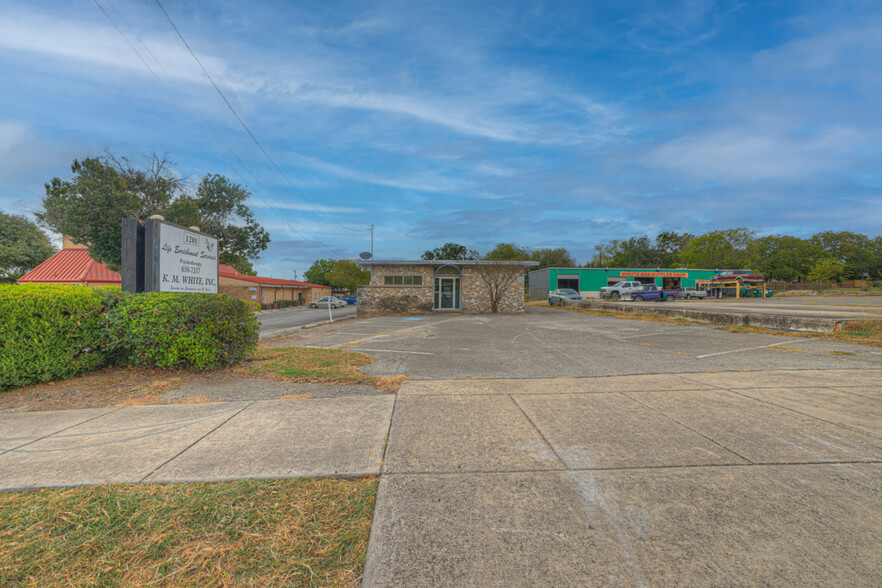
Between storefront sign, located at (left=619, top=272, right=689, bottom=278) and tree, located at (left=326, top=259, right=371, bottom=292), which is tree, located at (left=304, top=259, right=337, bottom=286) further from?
storefront sign, located at (left=619, top=272, right=689, bottom=278)

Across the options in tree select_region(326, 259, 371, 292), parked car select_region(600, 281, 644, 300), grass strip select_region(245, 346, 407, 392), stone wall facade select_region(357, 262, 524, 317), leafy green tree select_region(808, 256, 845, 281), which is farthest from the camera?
tree select_region(326, 259, 371, 292)

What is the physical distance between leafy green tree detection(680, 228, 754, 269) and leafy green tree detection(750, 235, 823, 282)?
1632mm

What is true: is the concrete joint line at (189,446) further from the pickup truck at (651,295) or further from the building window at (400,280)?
the pickup truck at (651,295)

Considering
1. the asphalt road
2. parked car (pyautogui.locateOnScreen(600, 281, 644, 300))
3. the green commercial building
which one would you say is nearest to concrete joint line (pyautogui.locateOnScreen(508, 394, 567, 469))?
the asphalt road

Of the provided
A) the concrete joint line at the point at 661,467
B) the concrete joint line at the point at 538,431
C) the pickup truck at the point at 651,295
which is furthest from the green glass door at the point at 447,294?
the concrete joint line at the point at 661,467

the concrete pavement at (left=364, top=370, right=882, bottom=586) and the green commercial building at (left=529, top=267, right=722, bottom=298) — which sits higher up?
the green commercial building at (left=529, top=267, right=722, bottom=298)

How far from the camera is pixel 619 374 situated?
6418 mm

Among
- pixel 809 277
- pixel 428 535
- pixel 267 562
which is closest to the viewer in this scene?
pixel 267 562

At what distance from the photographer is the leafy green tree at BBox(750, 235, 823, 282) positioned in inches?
2653

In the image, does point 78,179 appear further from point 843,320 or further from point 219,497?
point 843,320

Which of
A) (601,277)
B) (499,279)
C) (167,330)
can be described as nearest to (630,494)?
(167,330)

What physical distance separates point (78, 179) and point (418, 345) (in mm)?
29379

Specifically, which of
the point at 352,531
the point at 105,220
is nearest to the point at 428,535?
the point at 352,531

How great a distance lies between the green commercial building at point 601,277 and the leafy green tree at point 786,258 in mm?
31729
